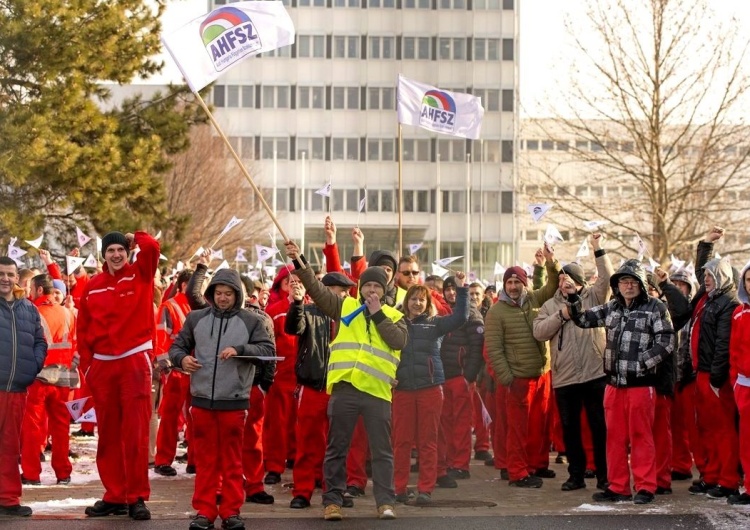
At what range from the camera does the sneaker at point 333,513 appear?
10.4 meters

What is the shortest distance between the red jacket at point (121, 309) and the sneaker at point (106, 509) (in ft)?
3.73

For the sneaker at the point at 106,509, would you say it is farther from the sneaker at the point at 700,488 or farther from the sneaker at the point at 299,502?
the sneaker at the point at 700,488

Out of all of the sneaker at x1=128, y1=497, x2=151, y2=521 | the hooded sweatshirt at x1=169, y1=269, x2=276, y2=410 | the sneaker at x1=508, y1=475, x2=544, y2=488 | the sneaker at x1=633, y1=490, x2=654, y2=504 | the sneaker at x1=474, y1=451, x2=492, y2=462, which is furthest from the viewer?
the sneaker at x1=474, y1=451, x2=492, y2=462

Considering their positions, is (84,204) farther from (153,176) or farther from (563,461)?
(563,461)

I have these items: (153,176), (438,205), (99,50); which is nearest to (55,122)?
(99,50)

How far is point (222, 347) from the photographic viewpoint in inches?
400

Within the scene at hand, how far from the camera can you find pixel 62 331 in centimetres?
1336

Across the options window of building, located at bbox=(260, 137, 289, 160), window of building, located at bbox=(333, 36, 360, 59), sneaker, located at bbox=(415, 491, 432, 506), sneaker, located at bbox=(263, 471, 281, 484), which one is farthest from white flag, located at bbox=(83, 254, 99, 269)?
window of building, located at bbox=(333, 36, 360, 59)

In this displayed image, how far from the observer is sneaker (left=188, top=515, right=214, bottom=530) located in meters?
9.70

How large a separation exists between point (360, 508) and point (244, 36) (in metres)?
4.89

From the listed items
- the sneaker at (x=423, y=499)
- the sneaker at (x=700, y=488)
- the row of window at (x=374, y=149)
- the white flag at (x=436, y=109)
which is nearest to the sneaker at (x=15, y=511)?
the sneaker at (x=423, y=499)

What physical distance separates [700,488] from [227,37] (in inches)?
248

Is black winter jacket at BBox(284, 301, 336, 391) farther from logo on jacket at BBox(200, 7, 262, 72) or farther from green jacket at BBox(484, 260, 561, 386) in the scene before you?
logo on jacket at BBox(200, 7, 262, 72)

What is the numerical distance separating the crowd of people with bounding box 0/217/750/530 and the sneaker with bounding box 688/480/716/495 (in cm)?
2
